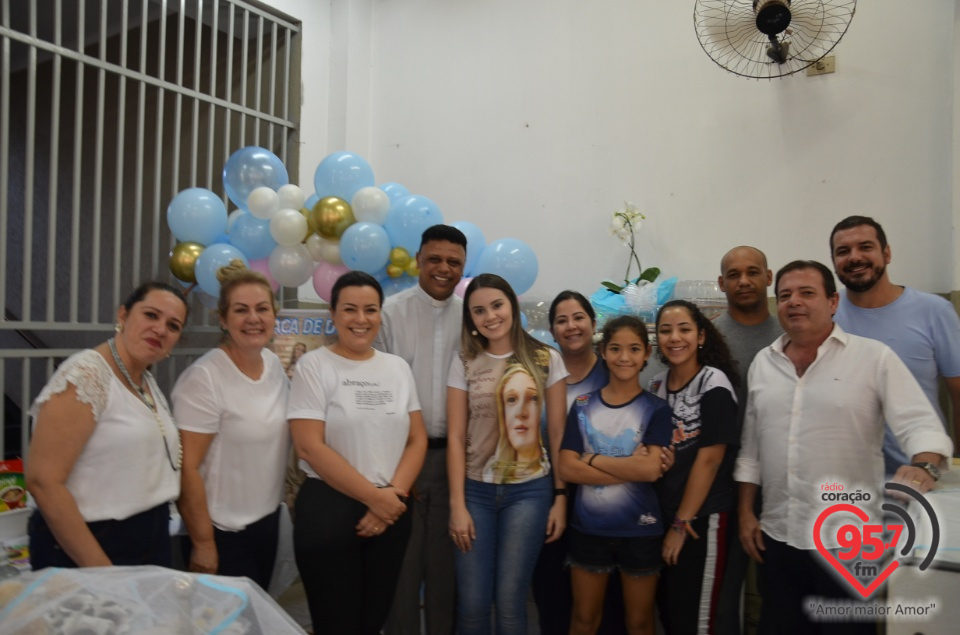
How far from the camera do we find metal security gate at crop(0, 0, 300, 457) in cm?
351

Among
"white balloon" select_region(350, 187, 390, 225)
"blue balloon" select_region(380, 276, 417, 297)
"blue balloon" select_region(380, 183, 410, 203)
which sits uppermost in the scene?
"blue balloon" select_region(380, 183, 410, 203)

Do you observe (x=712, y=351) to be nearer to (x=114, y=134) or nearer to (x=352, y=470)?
(x=352, y=470)

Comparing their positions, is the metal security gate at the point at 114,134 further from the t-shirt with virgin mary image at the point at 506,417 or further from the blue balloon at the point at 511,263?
the t-shirt with virgin mary image at the point at 506,417

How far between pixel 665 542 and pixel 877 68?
2.58 meters

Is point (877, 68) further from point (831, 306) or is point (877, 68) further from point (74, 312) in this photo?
point (74, 312)

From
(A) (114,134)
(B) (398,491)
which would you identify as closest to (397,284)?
(B) (398,491)

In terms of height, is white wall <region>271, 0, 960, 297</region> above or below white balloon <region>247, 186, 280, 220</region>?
above

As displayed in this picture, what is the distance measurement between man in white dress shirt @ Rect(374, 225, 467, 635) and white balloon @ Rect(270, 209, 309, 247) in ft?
2.82

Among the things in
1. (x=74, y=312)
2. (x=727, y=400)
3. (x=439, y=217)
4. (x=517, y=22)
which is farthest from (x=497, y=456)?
(x=517, y=22)

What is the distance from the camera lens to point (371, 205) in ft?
10.9

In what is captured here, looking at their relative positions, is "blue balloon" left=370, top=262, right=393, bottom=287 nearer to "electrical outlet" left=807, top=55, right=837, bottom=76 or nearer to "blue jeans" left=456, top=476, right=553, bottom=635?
"blue jeans" left=456, top=476, right=553, bottom=635

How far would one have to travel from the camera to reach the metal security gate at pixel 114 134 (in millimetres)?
3506

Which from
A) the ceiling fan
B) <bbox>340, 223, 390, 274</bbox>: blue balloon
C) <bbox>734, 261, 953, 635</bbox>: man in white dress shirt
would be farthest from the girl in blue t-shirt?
the ceiling fan

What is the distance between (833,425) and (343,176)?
2.41m
